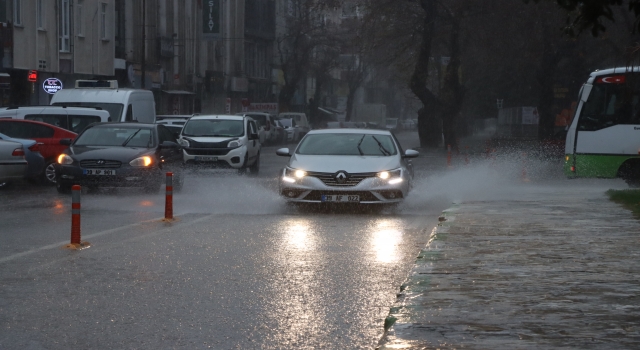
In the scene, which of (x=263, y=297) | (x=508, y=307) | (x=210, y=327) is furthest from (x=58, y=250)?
(x=508, y=307)

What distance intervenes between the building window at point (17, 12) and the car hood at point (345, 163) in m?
27.3

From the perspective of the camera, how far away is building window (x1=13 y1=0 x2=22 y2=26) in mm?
42000

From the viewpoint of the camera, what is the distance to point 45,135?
2431 centimetres

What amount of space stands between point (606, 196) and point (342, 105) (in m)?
98.3

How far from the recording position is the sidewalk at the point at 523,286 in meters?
6.80

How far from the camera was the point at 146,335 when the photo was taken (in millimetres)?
7320

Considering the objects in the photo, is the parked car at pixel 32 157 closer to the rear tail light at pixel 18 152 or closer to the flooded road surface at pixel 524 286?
the rear tail light at pixel 18 152

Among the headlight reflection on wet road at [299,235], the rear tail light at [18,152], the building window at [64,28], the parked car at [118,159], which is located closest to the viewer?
the headlight reflection on wet road at [299,235]

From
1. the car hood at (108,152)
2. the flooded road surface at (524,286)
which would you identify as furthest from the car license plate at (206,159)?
the flooded road surface at (524,286)

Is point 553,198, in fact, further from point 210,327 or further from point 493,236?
point 210,327

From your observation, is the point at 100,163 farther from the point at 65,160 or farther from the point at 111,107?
the point at 111,107

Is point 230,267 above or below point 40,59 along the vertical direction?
below

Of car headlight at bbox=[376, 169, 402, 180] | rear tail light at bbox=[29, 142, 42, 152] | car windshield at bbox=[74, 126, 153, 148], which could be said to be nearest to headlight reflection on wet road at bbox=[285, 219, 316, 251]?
car headlight at bbox=[376, 169, 402, 180]

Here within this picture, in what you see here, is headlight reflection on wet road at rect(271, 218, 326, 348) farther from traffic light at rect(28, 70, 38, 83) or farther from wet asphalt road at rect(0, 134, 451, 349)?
traffic light at rect(28, 70, 38, 83)
